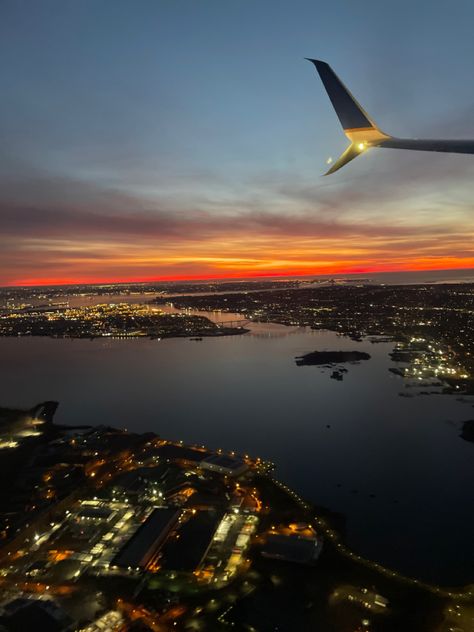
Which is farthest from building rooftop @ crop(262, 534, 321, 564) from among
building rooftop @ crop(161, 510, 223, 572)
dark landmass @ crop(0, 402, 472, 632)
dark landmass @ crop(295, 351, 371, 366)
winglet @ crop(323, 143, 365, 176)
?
dark landmass @ crop(295, 351, 371, 366)

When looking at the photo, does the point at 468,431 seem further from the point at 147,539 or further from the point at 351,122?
the point at 351,122

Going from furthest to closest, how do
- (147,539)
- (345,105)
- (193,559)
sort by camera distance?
(147,539) → (193,559) → (345,105)

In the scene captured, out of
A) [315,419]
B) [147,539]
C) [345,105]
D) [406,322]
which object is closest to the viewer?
[345,105]

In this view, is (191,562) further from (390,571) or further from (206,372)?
(206,372)

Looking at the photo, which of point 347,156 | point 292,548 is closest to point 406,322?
point 292,548

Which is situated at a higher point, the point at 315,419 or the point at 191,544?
the point at 191,544

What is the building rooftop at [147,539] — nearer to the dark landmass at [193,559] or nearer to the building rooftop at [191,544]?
the dark landmass at [193,559]

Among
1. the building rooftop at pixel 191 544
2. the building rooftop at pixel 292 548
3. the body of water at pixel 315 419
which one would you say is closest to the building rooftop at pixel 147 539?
the building rooftop at pixel 191 544
